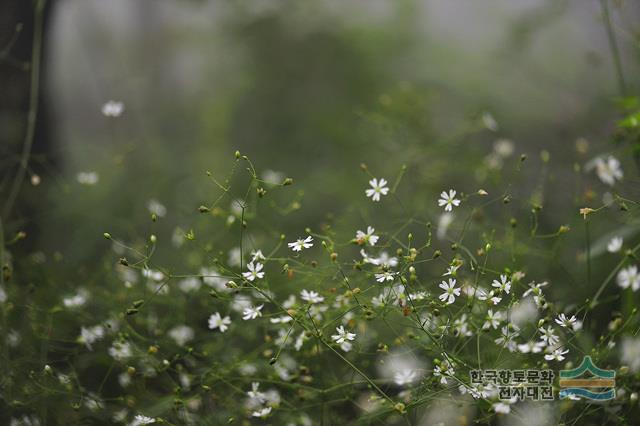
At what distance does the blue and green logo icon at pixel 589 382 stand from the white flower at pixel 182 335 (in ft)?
2.84

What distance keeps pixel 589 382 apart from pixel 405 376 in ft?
1.12

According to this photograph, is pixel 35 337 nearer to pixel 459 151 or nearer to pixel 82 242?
pixel 82 242

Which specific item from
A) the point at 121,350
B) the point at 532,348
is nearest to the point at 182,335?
the point at 121,350

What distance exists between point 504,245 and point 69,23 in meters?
4.13

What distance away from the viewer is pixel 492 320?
1278 mm

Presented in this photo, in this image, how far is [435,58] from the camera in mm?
3760

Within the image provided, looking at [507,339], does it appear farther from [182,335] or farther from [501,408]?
[182,335]

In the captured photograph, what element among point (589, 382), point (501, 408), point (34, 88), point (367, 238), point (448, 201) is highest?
point (34, 88)

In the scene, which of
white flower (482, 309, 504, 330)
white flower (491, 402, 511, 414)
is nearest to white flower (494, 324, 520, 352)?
white flower (482, 309, 504, 330)

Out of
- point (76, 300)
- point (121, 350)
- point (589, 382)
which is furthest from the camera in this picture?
point (76, 300)

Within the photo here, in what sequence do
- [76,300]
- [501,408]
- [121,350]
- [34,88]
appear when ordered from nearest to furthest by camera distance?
[501,408], [121,350], [76,300], [34,88]

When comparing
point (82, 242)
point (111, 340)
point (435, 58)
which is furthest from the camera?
point (435, 58)

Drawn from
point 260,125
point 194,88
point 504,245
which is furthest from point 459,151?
point 194,88

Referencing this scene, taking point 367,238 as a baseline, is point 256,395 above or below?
below
